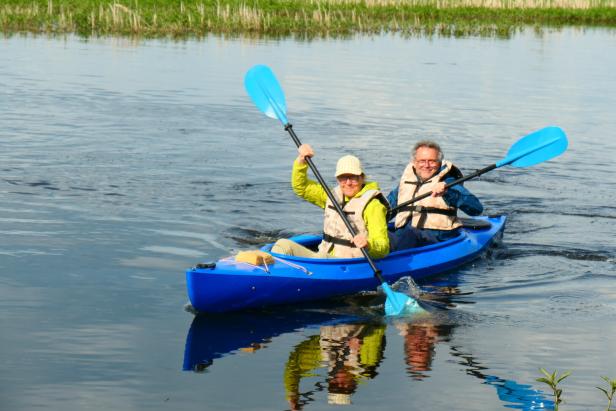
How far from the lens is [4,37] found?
84.5 feet

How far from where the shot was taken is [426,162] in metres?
8.66

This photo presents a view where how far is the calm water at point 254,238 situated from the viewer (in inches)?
234

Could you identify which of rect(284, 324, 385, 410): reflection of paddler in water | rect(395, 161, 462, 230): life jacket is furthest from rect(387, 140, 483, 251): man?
rect(284, 324, 385, 410): reflection of paddler in water

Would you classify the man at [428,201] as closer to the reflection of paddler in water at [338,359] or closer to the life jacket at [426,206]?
the life jacket at [426,206]

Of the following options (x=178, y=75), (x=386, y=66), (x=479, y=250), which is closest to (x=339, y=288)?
(x=479, y=250)

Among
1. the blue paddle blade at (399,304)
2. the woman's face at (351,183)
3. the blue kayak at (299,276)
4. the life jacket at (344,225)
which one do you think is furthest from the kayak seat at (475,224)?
the blue paddle blade at (399,304)

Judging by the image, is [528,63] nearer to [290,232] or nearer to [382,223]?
[290,232]

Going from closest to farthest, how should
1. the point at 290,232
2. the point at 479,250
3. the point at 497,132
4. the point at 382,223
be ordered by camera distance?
the point at 382,223 → the point at 479,250 → the point at 290,232 → the point at 497,132

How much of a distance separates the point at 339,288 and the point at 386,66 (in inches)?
639

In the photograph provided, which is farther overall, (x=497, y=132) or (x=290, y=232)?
(x=497, y=132)

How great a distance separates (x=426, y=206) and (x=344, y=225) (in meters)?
1.26

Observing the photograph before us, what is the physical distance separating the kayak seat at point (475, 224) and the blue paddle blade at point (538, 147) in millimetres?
618

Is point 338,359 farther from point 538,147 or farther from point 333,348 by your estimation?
point 538,147

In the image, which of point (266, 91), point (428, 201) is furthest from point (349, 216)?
point (266, 91)
